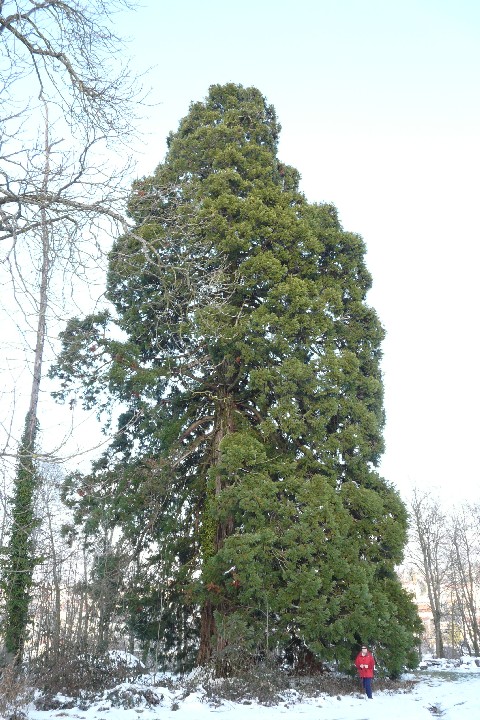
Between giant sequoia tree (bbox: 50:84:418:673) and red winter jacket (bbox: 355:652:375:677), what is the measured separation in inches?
10.8

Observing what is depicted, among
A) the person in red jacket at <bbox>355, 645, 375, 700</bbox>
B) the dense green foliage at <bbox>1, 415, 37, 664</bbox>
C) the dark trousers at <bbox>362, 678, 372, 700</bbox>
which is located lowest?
the dark trousers at <bbox>362, 678, 372, 700</bbox>

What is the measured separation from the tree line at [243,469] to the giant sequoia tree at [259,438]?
0.04m

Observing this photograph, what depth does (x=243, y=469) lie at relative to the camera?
1016 centimetres

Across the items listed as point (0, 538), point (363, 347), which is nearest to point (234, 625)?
point (363, 347)

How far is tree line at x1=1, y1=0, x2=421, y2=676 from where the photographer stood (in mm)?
9312

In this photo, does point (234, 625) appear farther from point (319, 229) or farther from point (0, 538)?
point (319, 229)

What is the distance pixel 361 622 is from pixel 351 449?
10.5 feet

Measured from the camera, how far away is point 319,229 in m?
13.3

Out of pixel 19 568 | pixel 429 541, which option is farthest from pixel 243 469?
pixel 429 541

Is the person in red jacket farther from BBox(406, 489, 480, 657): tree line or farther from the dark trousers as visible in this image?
BBox(406, 489, 480, 657): tree line

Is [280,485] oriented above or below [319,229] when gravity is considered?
below

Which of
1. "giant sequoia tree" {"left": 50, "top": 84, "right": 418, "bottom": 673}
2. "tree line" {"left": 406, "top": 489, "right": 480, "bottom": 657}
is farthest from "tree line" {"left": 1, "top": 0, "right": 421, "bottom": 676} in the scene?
"tree line" {"left": 406, "top": 489, "right": 480, "bottom": 657}

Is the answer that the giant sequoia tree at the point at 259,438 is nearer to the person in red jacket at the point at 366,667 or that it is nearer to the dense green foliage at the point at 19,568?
the person in red jacket at the point at 366,667

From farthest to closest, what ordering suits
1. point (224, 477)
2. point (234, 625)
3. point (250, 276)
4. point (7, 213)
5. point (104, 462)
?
point (104, 462), point (250, 276), point (224, 477), point (234, 625), point (7, 213)
